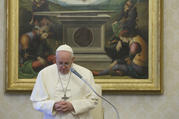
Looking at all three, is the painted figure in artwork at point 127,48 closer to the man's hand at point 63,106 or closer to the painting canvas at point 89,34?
the painting canvas at point 89,34

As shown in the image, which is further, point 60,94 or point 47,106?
point 60,94

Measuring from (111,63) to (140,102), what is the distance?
73 cm

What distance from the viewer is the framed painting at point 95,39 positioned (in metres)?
5.23

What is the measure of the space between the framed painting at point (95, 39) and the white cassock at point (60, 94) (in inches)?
57.9

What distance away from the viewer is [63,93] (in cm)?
370

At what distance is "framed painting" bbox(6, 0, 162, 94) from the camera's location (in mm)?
5230

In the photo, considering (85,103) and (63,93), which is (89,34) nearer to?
(63,93)

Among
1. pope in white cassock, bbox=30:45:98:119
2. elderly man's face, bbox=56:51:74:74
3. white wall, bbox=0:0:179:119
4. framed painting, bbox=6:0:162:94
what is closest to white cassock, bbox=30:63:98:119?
pope in white cassock, bbox=30:45:98:119

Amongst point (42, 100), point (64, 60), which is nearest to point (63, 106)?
point (42, 100)

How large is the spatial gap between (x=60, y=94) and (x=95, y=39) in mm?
1774

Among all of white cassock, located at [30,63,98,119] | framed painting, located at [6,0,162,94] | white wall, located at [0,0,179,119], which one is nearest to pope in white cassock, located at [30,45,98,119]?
white cassock, located at [30,63,98,119]

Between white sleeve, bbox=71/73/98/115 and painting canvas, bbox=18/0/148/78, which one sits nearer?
white sleeve, bbox=71/73/98/115

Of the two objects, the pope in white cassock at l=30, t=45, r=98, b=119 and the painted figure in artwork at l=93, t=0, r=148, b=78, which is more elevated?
the painted figure in artwork at l=93, t=0, r=148, b=78

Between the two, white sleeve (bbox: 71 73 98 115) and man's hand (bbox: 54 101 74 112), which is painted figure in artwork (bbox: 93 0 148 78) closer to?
white sleeve (bbox: 71 73 98 115)
